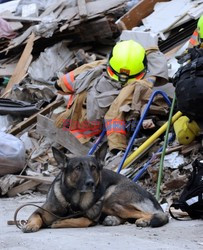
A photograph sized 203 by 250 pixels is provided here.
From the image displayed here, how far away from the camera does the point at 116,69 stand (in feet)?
33.6

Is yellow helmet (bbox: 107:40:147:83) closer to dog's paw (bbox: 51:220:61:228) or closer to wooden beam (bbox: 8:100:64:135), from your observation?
wooden beam (bbox: 8:100:64:135)

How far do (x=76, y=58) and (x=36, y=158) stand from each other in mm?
3023

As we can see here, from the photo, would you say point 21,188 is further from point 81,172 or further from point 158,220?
point 158,220

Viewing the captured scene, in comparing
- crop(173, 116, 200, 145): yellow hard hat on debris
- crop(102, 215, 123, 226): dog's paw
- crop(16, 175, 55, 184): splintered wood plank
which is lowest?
crop(16, 175, 55, 184): splintered wood plank

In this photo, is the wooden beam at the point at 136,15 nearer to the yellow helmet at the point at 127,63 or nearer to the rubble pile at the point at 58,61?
the rubble pile at the point at 58,61

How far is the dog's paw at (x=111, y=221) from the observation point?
689cm

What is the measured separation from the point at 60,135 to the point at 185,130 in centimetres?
222

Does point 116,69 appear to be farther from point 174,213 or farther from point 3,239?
point 3,239

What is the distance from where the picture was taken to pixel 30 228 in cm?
647

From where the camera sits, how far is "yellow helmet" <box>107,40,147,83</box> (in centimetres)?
1022

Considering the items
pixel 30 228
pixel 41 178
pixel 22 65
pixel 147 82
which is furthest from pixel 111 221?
pixel 22 65

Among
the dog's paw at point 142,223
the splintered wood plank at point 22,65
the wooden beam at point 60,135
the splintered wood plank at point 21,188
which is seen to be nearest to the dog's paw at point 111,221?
the dog's paw at point 142,223

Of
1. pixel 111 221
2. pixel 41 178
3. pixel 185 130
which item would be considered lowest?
pixel 41 178

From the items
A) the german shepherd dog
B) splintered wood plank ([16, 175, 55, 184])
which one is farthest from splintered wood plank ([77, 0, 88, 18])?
the german shepherd dog
